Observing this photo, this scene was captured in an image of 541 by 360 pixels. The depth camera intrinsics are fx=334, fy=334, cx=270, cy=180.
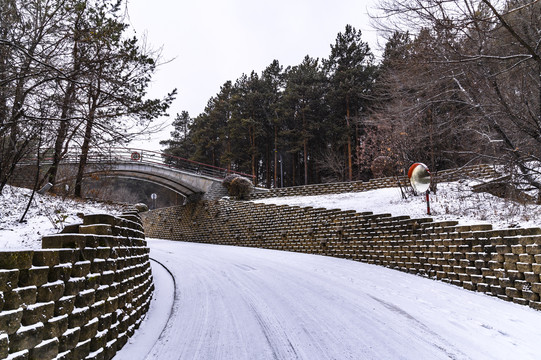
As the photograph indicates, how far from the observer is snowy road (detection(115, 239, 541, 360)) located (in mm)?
3533

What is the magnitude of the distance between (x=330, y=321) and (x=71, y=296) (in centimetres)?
320

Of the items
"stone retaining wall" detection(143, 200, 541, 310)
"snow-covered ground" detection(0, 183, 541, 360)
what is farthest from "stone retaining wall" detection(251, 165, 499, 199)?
"snow-covered ground" detection(0, 183, 541, 360)

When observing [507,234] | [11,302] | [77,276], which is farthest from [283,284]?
[11,302]

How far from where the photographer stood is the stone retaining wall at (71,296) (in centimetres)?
186

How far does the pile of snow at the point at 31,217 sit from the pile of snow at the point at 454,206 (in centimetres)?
973

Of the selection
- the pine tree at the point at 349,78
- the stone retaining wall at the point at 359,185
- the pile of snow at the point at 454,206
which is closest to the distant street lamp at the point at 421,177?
the pile of snow at the point at 454,206

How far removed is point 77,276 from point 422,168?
9.71 m

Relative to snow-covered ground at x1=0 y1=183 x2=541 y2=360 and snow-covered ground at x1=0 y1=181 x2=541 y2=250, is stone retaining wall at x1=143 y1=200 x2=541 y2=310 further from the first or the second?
snow-covered ground at x1=0 y1=181 x2=541 y2=250

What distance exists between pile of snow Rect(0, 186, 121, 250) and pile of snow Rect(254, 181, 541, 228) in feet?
31.9

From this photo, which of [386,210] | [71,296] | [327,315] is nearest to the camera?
[71,296]

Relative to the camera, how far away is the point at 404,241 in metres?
8.29

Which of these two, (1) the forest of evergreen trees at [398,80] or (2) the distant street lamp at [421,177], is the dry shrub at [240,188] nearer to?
(1) the forest of evergreen trees at [398,80]

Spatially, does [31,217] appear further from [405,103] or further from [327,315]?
[405,103]

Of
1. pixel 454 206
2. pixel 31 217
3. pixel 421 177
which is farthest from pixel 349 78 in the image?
pixel 31 217
